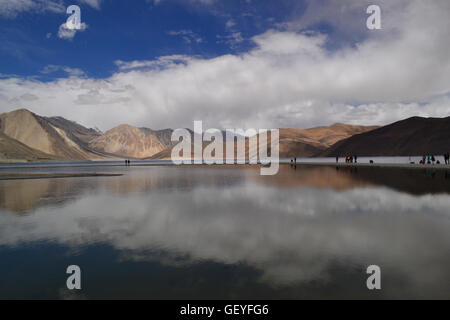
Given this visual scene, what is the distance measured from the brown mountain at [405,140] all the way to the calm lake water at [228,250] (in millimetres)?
164228

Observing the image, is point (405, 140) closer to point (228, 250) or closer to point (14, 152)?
point (228, 250)

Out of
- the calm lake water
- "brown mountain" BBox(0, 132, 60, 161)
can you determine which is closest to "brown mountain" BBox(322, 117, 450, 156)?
the calm lake water

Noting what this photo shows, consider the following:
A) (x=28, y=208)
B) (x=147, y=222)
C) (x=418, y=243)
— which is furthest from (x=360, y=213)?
(x=28, y=208)

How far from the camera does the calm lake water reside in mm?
5883

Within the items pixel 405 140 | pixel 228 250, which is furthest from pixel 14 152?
→ pixel 405 140

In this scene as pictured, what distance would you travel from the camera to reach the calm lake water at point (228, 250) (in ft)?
19.3

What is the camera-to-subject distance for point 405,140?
165 m

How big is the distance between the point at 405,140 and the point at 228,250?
7540 inches

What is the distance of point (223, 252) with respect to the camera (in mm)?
8109

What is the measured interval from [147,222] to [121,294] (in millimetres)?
6248

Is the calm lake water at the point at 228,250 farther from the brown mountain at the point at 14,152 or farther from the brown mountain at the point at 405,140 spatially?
the brown mountain at the point at 14,152

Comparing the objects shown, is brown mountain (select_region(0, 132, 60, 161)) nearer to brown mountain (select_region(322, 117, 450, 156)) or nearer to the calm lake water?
the calm lake water
